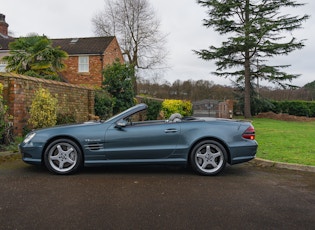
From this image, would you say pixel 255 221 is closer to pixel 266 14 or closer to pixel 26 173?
pixel 26 173

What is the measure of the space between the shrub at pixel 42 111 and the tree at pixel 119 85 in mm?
5868

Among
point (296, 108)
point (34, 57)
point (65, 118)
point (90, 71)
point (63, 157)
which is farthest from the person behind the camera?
point (296, 108)

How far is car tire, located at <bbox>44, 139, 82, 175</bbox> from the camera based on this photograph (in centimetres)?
525

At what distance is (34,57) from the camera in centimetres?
1678

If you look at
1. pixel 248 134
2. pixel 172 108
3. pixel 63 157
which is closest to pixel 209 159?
pixel 248 134

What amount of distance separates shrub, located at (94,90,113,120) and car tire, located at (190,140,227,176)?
806 centimetres

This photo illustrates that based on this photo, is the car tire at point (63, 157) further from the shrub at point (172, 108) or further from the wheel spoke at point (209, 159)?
the shrub at point (172, 108)

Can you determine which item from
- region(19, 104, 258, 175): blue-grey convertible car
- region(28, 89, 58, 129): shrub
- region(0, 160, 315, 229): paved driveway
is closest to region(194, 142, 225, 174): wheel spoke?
region(19, 104, 258, 175): blue-grey convertible car

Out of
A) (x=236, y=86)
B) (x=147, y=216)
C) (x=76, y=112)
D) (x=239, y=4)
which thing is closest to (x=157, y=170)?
(x=147, y=216)

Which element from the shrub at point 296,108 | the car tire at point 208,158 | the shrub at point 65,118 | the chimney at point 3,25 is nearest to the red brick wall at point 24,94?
the shrub at point 65,118

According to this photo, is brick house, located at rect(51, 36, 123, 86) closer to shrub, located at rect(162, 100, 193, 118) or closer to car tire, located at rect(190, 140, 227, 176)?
shrub, located at rect(162, 100, 193, 118)

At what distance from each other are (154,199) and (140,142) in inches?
61.3

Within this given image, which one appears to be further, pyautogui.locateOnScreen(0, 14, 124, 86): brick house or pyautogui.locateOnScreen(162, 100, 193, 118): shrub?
pyautogui.locateOnScreen(0, 14, 124, 86): brick house

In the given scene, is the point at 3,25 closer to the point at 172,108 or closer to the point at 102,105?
the point at 172,108
